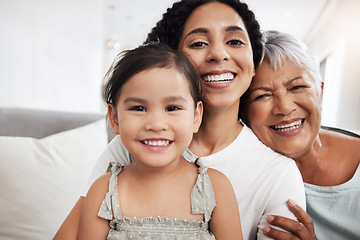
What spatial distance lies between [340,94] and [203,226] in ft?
17.6

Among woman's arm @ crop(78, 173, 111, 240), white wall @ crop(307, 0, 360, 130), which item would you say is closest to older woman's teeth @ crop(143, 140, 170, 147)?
woman's arm @ crop(78, 173, 111, 240)

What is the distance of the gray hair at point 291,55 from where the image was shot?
1.42m

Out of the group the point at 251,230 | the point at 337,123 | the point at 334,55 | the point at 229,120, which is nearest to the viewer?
the point at 251,230

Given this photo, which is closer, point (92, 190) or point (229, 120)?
point (92, 190)

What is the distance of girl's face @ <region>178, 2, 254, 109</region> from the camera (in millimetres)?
1275

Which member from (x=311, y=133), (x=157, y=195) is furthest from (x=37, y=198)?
(x=311, y=133)

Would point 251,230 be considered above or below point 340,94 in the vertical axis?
below

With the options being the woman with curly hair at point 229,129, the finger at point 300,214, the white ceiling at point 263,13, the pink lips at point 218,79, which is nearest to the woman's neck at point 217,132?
the woman with curly hair at point 229,129

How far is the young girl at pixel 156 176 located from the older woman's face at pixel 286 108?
404 mm

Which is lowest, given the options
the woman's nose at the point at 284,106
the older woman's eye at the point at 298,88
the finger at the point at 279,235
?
the finger at the point at 279,235

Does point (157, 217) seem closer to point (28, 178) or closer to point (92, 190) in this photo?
point (92, 190)

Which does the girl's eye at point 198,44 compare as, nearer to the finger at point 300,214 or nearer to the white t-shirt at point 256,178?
the white t-shirt at point 256,178

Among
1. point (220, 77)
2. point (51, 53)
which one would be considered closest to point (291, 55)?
point (220, 77)

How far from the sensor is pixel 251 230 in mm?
1246
